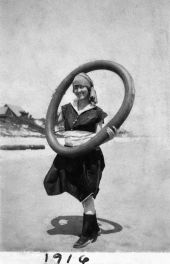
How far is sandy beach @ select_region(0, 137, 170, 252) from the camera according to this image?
4.96 m

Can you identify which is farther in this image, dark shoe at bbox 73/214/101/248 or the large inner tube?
dark shoe at bbox 73/214/101/248

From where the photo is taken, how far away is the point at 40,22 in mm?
5152

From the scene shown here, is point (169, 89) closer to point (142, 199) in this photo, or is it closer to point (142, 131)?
point (142, 131)

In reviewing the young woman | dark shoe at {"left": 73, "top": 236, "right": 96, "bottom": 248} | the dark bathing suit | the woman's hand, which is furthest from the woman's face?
dark shoe at {"left": 73, "top": 236, "right": 96, "bottom": 248}

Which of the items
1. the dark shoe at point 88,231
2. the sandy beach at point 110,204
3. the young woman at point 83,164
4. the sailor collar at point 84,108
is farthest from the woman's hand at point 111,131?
the dark shoe at point 88,231

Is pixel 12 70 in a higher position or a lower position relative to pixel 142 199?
higher

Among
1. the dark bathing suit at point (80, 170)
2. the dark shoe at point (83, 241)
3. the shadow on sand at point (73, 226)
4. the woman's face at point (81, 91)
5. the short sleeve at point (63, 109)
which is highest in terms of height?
the woman's face at point (81, 91)

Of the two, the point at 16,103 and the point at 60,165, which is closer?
the point at 60,165

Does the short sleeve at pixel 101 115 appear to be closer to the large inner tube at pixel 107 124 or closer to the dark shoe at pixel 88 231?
the large inner tube at pixel 107 124

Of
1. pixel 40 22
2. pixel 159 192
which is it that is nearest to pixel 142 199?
pixel 159 192

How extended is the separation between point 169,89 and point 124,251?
1643 mm

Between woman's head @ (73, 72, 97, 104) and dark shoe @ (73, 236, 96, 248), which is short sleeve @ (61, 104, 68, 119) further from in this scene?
A: dark shoe @ (73, 236, 96, 248)

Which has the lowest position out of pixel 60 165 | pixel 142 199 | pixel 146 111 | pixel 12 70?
pixel 142 199

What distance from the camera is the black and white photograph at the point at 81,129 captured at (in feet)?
16.1
